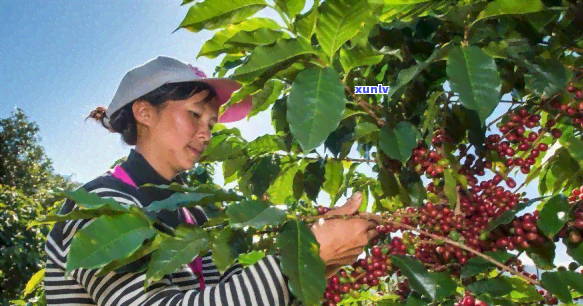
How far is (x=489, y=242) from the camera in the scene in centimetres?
103

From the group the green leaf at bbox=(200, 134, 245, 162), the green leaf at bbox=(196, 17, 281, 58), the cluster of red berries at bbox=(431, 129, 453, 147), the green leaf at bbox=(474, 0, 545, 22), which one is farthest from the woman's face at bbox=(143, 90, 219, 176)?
the green leaf at bbox=(474, 0, 545, 22)

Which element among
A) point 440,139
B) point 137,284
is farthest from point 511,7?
point 137,284

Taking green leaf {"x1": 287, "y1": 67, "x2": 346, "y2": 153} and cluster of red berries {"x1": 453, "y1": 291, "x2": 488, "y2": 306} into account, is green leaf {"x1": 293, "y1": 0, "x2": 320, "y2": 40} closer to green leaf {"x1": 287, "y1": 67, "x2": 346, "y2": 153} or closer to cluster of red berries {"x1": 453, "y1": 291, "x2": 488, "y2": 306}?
green leaf {"x1": 287, "y1": 67, "x2": 346, "y2": 153}

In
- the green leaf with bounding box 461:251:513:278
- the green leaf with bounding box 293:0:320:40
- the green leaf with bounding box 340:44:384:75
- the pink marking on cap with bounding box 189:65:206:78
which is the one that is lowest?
the green leaf with bounding box 461:251:513:278

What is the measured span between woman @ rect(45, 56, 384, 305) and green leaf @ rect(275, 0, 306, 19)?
0.40 meters

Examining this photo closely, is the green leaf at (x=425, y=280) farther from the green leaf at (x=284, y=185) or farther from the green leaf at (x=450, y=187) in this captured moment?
the green leaf at (x=284, y=185)

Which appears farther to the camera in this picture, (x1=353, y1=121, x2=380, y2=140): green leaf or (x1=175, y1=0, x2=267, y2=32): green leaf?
(x1=353, y1=121, x2=380, y2=140): green leaf

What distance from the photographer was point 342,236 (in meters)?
0.94

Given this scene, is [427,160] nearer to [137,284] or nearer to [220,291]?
[220,291]

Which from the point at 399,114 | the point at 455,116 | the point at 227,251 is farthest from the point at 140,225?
the point at 455,116

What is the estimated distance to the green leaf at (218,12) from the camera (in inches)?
35.6

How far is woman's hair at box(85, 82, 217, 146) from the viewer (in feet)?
5.26

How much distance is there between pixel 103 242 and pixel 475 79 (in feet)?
2.14

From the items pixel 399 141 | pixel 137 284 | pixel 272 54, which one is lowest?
pixel 137 284
